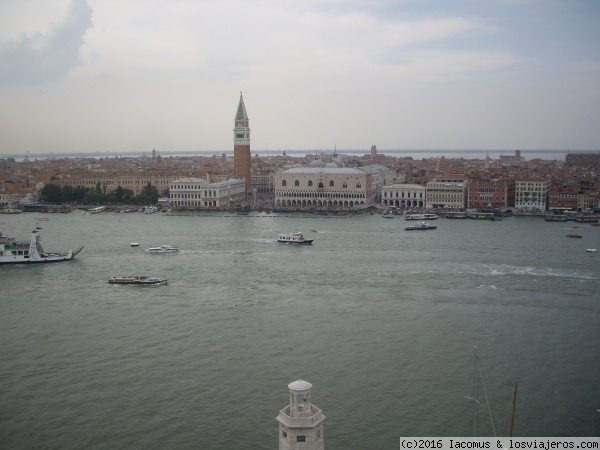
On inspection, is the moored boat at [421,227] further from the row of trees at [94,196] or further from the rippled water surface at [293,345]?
the row of trees at [94,196]

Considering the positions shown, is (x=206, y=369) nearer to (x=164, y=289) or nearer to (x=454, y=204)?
(x=164, y=289)

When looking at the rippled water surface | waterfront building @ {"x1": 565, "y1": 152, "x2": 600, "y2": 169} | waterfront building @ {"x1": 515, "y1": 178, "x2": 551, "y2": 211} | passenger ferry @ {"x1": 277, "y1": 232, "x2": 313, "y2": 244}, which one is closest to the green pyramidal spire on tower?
waterfront building @ {"x1": 515, "y1": 178, "x2": 551, "y2": 211}

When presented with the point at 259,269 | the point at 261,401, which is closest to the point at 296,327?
the point at 261,401

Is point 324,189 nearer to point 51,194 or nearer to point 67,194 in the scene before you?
point 67,194

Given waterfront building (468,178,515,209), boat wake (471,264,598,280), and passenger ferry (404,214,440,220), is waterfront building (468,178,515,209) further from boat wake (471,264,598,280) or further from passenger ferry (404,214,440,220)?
boat wake (471,264,598,280)

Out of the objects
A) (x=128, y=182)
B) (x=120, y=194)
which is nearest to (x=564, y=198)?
(x=120, y=194)
